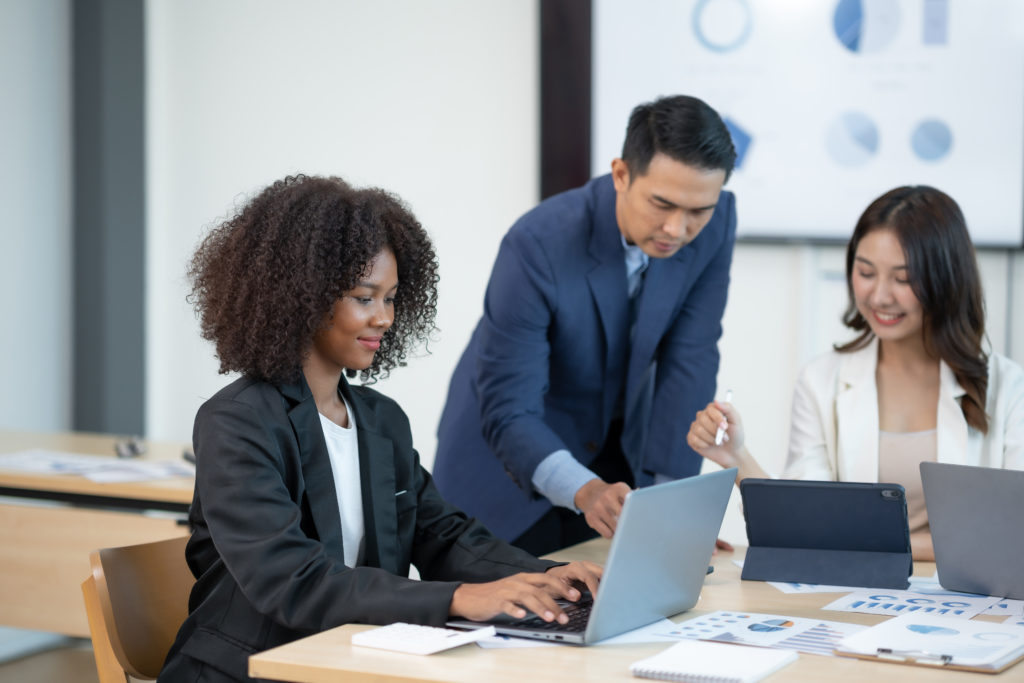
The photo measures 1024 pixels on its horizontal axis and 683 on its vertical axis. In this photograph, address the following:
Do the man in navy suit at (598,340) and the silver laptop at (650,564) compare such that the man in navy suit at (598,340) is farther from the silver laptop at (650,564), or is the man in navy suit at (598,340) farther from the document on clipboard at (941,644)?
the document on clipboard at (941,644)

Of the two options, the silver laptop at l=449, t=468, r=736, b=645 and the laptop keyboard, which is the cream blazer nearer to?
the silver laptop at l=449, t=468, r=736, b=645


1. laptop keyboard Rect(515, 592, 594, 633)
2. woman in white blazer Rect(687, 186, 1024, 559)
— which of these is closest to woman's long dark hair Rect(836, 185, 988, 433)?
woman in white blazer Rect(687, 186, 1024, 559)

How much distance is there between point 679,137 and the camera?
6.84 ft

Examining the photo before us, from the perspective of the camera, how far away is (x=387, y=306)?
1823mm

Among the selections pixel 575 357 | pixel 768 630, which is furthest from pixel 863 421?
pixel 768 630

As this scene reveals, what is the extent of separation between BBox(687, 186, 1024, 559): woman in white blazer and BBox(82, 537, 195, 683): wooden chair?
1.02m

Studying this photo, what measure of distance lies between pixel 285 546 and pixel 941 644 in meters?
0.83

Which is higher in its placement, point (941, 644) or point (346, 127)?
point (346, 127)

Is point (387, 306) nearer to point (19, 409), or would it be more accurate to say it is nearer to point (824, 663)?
point (824, 663)

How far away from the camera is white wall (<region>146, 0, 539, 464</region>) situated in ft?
12.1

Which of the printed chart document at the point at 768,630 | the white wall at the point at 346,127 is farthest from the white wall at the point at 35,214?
the printed chart document at the point at 768,630

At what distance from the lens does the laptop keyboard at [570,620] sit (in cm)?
145

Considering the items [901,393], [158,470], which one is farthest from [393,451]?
[158,470]

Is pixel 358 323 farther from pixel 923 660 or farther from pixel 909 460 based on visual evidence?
pixel 909 460
